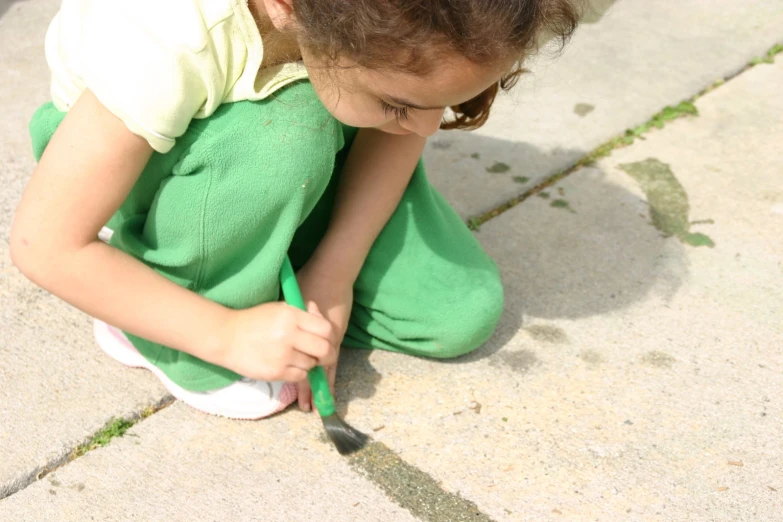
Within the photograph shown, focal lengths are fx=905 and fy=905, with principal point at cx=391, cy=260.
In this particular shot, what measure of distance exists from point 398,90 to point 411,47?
0.08 m

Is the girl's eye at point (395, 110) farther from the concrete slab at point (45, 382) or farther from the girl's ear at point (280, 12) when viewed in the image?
the concrete slab at point (45, 382)

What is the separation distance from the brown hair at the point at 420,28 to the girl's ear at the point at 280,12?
0.04 m

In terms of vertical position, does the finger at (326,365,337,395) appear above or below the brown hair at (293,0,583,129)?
below

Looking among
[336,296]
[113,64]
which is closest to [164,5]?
[113,64]

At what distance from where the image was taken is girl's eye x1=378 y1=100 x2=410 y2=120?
3.96ft

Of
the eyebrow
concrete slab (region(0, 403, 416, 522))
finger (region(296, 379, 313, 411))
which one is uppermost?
the eyebrow

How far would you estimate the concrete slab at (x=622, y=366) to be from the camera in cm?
137

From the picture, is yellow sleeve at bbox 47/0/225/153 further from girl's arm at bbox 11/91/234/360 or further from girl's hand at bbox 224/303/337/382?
girl's hand at bbox 224/303/337/382

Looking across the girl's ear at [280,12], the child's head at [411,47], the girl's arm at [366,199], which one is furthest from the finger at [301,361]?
the girl's ear at [280,12]

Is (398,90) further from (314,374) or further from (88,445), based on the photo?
(88,445)

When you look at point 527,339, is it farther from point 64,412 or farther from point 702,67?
point 702,67

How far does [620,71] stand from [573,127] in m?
0.35

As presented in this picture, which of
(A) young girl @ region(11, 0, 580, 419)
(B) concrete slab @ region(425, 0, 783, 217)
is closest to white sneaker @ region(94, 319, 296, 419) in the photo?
(A) young girl @ region(11, 0, 580, 419)

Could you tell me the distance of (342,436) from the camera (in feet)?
4.68
